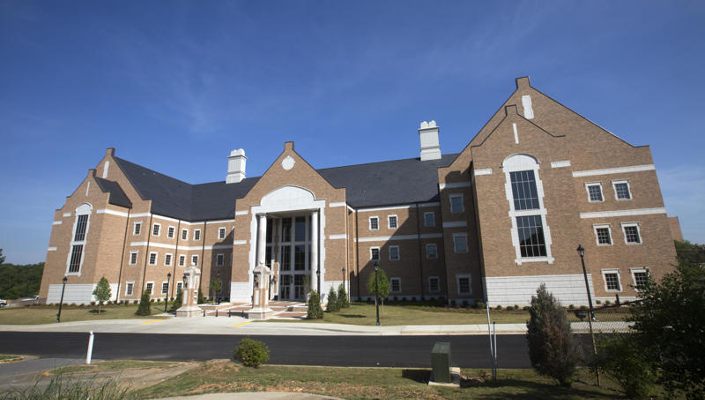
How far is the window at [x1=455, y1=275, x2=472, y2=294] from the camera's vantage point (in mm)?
28484

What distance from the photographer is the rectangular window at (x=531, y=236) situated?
25375mm

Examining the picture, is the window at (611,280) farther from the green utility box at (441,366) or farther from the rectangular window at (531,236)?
the green utility box at (441,366)

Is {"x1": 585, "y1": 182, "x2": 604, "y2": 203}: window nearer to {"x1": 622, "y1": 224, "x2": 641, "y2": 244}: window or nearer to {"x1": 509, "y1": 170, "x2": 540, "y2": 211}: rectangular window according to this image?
{"x1": 622, "y1": 224, "x2": 641, "y2": 244}: window

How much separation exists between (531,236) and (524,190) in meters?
3.73

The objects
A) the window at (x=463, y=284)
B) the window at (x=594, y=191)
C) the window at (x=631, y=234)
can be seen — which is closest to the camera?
the window at (x=631, y=234)

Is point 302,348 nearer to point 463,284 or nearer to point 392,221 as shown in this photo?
point 463,284

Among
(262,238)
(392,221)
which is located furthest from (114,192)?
(392,221)

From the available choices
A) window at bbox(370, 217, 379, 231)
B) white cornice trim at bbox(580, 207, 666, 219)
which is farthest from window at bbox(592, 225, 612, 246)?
window at bbox(370, 217, 379, 231)

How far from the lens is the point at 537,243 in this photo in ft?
83.6

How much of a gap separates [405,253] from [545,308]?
27.4 m

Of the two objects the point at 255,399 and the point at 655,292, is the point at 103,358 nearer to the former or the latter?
the point at 255,399

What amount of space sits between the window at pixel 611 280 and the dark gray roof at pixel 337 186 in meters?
16.0

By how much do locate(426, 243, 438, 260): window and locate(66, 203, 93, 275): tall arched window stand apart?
39.1 m

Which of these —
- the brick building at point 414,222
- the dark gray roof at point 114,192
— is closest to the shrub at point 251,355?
the brick building at point 414,222
